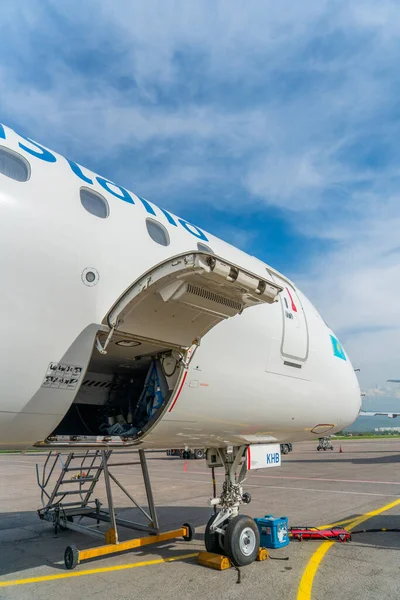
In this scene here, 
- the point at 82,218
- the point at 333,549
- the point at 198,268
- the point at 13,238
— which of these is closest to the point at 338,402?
the point at 333,549

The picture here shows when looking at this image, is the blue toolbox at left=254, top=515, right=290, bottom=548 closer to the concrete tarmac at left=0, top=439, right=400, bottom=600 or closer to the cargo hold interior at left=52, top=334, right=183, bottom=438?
the concrete tarmac at left=0, top=439, right=400, bottom=600

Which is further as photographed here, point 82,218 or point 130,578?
point 130,578

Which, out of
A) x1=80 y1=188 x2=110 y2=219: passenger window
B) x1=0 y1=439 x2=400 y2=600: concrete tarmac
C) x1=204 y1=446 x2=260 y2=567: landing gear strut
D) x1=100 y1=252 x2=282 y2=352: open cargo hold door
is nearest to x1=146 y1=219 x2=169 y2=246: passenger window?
x1=80 y1=188 x2=110 y2=219: passenger window

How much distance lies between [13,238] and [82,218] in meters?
0.81

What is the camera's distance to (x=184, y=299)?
4.87 metres

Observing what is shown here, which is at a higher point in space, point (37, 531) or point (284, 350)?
point (284, 350)

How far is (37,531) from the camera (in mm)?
9977

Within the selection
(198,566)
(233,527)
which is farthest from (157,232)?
(198,566)

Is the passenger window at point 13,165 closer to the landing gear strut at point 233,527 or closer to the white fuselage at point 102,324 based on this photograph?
the white fuselage at point 102,324

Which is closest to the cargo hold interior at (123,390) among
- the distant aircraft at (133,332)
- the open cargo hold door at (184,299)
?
the distant aircraft at (133,332)

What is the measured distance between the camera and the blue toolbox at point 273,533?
26.1ft

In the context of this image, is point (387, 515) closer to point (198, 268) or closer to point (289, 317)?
point (289, 317)

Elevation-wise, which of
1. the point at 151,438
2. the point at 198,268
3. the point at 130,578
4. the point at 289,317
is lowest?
the point at 130,578

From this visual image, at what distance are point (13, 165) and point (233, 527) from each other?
572cm
